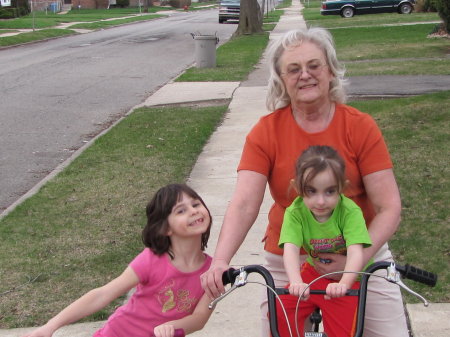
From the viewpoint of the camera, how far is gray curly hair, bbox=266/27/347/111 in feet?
10.7

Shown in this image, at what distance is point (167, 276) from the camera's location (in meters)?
3.24

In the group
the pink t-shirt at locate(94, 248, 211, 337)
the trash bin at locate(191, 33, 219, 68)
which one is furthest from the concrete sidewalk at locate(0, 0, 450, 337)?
the trash bin at locate(191, 33, 219, 68)

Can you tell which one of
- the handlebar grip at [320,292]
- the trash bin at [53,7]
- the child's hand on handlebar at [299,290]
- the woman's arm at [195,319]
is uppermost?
the child's hand on handlebar at [299,290]

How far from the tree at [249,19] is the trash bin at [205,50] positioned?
12342mm

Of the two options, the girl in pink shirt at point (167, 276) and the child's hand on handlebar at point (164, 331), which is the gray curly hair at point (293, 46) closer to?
the girl in pink shirt at point (167, 276)

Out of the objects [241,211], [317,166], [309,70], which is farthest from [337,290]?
[309,70]

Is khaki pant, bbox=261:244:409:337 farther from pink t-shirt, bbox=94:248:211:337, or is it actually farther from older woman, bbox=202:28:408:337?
pink t-shirt, bbox=94:248:211:337

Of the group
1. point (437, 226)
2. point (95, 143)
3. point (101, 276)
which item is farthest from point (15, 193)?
point (437, 226)

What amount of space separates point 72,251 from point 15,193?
275 cm

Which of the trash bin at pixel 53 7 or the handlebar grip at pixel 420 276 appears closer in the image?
the handlebar grip at pixel 420 276

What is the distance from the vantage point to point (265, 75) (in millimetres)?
17953

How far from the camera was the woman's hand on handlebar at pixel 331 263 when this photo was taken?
118 inches

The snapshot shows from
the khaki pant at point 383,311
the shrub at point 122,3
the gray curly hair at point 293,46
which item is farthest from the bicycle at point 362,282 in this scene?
the shrub at point 122,3

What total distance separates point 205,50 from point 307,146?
677 inches
